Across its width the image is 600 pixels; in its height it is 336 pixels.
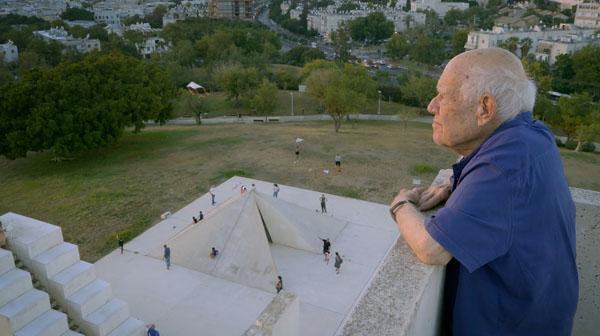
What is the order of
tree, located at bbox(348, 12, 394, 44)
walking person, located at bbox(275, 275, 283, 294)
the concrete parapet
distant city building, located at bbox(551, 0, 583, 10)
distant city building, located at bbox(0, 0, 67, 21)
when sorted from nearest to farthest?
the concrete parapet
walking person, located at bbox(275, 275, 283, 294)
tree, located at bbox(348, 12, 394, 44)
distant city building, located at bbox(551, 0, 583, 10)
distant city building, located at bbox(0, 0, 67, 21)

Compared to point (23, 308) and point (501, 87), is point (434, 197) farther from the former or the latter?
point (23, 308)

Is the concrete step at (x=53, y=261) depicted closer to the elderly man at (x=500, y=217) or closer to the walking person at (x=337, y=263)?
the walking person at (x=337, y=263)

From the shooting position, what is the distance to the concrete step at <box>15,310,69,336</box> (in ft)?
24.2

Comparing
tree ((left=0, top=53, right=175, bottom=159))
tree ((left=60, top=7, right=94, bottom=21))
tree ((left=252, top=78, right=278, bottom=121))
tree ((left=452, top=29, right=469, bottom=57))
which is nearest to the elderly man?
tree ((left=0, top=53, right=175, bottom=159))

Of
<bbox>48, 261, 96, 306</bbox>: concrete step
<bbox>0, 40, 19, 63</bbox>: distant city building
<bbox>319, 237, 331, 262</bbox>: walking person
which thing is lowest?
<bbox>319, 237, 331, 262</bbox>: walking person

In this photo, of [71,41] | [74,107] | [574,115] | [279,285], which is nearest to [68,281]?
[279,285]

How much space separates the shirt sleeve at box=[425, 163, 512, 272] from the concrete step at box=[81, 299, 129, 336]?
8.05 m

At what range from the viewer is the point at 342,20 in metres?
87.1

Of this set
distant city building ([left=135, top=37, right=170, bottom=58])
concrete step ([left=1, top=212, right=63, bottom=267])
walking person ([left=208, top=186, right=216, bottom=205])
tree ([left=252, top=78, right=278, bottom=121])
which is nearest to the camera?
concrete step ([left=1, top=212, right=63, bottom=267])

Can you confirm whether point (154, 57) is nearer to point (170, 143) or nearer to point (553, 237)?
point (170, 143)

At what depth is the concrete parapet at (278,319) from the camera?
3.50 metres

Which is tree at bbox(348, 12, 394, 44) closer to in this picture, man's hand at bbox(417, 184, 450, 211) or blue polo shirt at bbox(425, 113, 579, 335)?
man's hand at bbox(417, 184, 450, 211)

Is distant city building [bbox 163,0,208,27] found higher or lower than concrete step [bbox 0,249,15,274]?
higher

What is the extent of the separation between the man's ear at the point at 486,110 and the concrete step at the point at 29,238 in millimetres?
8107
